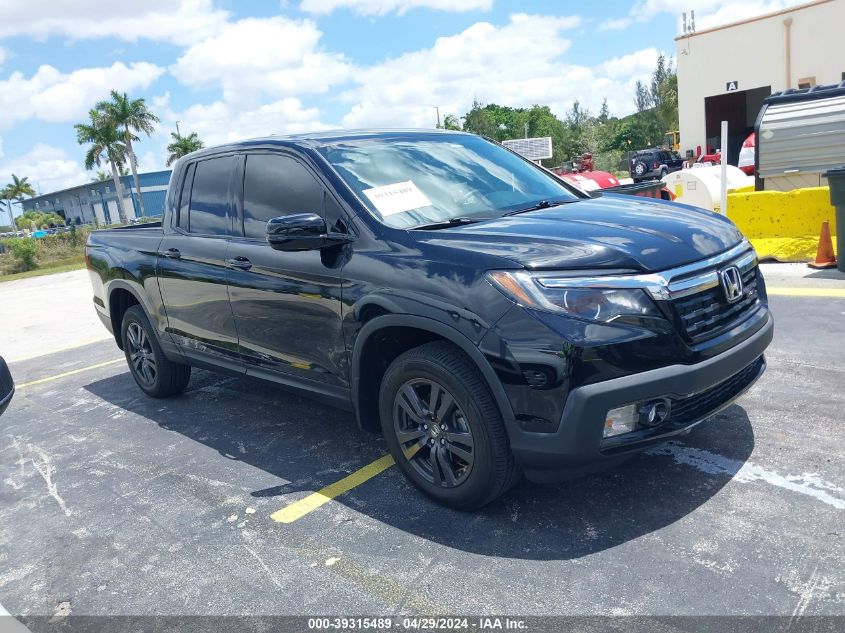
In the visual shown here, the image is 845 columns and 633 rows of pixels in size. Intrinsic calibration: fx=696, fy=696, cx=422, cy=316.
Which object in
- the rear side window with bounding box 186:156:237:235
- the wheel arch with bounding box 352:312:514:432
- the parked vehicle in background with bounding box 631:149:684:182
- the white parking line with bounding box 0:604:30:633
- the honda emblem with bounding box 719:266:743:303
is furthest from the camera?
the parked vehicle in background with bounding box 631:149:684:182

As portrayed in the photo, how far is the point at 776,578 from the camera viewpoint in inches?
102

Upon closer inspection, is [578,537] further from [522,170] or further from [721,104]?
[721,104]

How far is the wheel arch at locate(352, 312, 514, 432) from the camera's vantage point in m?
2.94

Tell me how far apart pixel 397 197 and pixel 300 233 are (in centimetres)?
57

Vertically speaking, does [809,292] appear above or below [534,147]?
below

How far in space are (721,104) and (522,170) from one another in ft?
107

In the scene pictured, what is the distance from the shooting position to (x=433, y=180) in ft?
12.7

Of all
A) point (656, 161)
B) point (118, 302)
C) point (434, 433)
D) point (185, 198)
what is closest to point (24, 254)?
point (656, 161)

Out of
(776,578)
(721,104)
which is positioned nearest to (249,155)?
(776,578)

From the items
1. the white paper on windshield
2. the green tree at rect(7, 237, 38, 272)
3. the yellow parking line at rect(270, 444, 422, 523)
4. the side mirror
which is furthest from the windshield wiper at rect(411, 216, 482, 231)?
the green tree at rect(7, 237, 38, 272)

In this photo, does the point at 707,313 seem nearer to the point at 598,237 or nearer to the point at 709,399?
the point at 709,399

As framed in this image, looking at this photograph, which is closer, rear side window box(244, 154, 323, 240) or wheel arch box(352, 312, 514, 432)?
wheel arch box(352, 312, 514, 432)

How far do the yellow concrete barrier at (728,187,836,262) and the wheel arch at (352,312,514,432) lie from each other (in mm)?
6887

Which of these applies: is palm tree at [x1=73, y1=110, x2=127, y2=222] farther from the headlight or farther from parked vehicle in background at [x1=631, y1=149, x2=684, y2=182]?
the headlight
